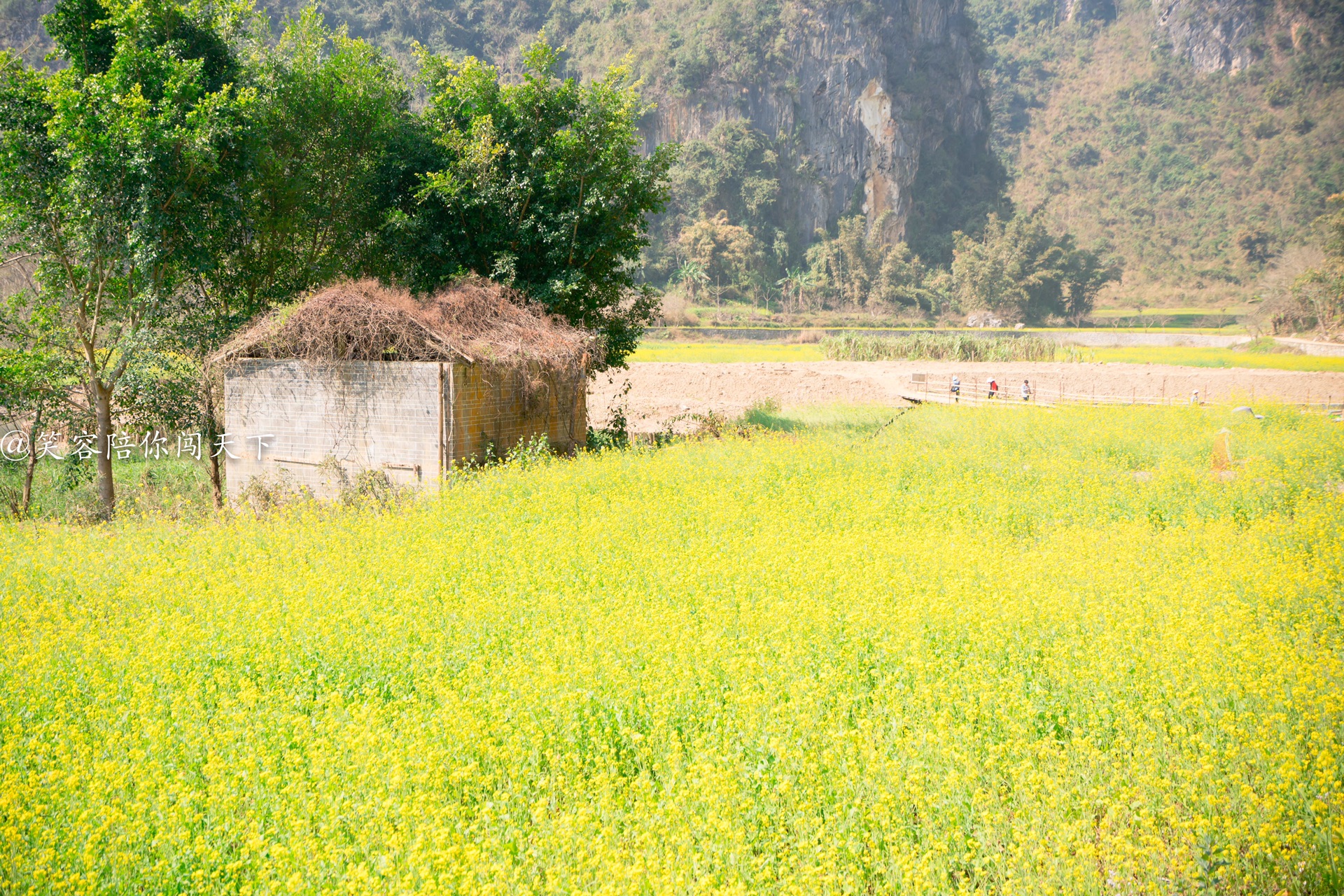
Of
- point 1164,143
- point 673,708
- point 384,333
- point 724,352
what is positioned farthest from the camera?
point 1164,143

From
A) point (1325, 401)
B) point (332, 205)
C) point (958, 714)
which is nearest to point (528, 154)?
point (332, 205)

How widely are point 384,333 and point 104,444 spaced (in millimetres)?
5075

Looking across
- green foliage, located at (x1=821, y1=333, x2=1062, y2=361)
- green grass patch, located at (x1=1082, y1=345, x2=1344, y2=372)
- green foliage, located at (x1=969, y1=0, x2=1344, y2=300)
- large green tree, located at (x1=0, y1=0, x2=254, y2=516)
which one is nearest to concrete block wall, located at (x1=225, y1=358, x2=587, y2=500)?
large green tree, located at (x1=0, y1=0, x2=254, y2=516)

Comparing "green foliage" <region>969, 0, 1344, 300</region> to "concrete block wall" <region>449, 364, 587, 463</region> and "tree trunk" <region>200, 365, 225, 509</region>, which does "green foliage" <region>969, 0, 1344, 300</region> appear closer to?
"concrete block wall" <region>449, 364, 587, 463</region>

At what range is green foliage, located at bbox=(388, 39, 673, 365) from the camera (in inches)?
650

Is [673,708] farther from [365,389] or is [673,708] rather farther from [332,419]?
[332,419]

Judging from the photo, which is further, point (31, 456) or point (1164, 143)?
point (1164, 143)

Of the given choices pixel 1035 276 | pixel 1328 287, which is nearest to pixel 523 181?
pixel 1328 287

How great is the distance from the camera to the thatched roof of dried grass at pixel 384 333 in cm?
1288

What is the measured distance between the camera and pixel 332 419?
42.8ft

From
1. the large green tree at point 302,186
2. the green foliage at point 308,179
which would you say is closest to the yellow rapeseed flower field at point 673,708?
the large green tree at point 302,186

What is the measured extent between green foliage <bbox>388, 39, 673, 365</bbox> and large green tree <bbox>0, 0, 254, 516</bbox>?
3.59 m

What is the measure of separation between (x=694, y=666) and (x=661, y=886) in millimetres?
2231

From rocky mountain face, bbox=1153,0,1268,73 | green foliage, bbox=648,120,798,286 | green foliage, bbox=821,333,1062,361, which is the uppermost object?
rocky mountain face, bbox=1153,0,1268,73
